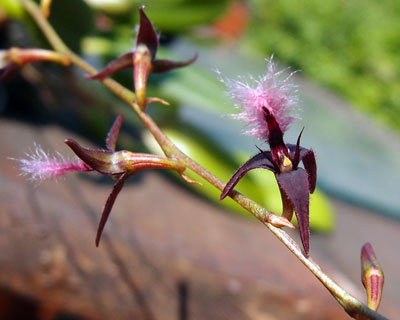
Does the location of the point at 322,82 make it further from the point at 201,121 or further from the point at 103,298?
the point at 103,298

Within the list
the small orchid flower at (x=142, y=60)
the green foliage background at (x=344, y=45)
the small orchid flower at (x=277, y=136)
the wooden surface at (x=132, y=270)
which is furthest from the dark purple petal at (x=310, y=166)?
the green foliage background at (x=344, y=45)

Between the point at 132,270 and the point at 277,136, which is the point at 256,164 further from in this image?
the point at 132,270

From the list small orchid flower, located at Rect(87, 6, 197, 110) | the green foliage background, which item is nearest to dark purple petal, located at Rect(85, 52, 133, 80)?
small orchid flower, located at Rect(87, 6, 197, 110)

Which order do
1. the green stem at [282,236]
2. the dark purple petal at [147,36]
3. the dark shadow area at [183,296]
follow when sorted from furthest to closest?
the dark shadow area at [183,296] < the dark purple petal at [147,36] < the green stem at [282,236]

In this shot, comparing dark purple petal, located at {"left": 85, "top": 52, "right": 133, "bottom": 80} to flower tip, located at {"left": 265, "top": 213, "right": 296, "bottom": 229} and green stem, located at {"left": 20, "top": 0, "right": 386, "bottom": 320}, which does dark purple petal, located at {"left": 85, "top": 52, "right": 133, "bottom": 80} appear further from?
flower tip, located at {"left": 265, "top": 213, "right": 296, "bottom": 229}

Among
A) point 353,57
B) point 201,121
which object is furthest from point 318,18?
point 201,121

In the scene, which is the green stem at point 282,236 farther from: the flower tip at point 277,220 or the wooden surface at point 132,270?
the wooden surface at point 132,270

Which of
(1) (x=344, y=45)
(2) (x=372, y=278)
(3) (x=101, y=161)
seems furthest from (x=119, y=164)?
(1) (x=344, y=45)
